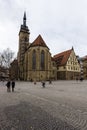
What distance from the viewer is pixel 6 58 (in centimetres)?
6288

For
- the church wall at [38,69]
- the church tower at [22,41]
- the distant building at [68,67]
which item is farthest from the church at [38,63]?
the church tower at [22,41]

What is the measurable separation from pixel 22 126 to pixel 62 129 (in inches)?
57.9

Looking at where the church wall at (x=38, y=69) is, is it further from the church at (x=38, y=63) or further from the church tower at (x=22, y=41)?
the church tower at (x=22, y=41)

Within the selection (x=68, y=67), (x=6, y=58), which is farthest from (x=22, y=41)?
(x=68, y=67)

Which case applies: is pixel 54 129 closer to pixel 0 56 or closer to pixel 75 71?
pixel 0 56

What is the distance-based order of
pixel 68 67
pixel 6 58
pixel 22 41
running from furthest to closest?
pixel 22 41
pixel 68 67
pixel 6 58

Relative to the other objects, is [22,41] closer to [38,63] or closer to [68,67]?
[38,63]

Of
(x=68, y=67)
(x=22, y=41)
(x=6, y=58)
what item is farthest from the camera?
(x=22, y=41)

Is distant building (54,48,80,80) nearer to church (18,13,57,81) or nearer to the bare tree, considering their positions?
church (18,13,57,81)

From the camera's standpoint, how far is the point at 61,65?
245 ft

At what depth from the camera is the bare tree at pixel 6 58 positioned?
6207 cm

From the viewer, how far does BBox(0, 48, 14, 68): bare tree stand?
62.1 meters

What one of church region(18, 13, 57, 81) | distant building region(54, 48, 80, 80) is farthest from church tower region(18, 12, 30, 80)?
distant building region(54, 48, 80, 80)

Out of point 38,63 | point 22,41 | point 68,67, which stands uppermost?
point 22,41
